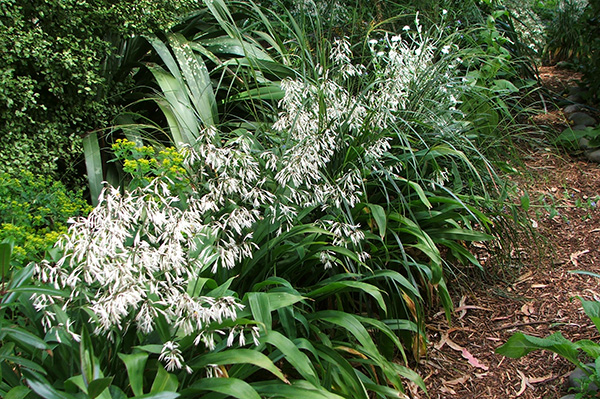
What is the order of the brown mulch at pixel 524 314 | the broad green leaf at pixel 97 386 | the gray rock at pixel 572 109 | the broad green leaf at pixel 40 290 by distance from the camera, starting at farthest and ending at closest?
the gray rock at pixel 572 109
the brown mulch at pixel 524 314
the broad green leaf at pixel 40 290
the broad green leaf at pixel 97 386

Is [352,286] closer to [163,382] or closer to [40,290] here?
[163,382]

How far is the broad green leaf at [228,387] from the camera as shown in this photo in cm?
167

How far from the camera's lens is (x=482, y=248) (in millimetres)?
3562

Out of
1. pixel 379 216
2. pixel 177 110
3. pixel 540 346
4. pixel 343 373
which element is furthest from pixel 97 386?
pixel 177 110

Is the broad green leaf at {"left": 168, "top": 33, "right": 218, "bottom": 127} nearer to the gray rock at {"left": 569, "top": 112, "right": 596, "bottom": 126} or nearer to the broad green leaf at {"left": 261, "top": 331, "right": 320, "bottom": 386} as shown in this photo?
the broad green leaf at {"left": 261, "top": 331, "right": 320, "bottom": 386}

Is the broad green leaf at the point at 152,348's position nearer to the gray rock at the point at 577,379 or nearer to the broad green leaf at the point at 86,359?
the broad green leaf at the point at 86,359

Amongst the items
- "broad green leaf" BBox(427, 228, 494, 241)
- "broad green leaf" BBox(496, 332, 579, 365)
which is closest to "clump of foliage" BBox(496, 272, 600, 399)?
"broad green leaf" BBox(496, 332, 579, 365)

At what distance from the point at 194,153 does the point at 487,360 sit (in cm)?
182

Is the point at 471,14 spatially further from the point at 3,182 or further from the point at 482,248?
the point at 3,182

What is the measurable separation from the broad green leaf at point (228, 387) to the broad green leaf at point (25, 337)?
1.46 feet

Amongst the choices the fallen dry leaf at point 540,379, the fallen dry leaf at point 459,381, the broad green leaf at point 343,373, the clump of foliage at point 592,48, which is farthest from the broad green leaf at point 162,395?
the clump of foliage at point 592,48

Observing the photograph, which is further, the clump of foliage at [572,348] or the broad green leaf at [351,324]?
the clump of foliage at [572,348]

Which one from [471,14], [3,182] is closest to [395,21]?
[471,14]

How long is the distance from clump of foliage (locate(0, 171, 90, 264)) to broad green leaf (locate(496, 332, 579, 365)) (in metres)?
2.07
